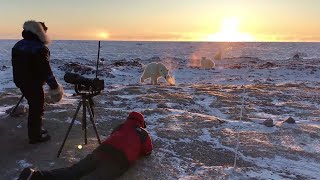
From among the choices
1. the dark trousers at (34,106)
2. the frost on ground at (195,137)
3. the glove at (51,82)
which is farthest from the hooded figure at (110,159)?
the dark trousers at (34,106)

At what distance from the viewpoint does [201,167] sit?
654cm

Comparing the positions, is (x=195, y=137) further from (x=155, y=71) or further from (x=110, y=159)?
(x=155, y=71)

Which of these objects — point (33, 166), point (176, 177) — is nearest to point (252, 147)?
point (176, 177)

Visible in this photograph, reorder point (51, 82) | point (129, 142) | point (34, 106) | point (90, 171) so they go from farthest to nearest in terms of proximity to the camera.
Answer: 1. point (34, 106)
2. point (51, 82)
3. point (129, 142)
4. point (90, 171)

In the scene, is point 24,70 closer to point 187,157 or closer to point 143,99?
point 187,157

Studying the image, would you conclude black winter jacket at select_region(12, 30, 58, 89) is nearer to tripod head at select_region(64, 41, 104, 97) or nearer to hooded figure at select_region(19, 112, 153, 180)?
tripod head at select_region(64, 41, 104, 97)

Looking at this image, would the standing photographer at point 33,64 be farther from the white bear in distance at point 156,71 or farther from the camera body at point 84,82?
the white bear in distance at point 156,71

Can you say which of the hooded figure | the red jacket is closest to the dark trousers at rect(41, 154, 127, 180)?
the hooded figure

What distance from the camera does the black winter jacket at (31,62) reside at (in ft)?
21.6

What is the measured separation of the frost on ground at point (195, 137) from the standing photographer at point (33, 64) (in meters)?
0.88

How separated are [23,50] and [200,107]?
6581 millimetres

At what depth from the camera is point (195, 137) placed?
27.3 ft

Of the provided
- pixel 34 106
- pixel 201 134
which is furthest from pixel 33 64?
pixel 201 134

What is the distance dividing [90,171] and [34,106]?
2025 millimetres
